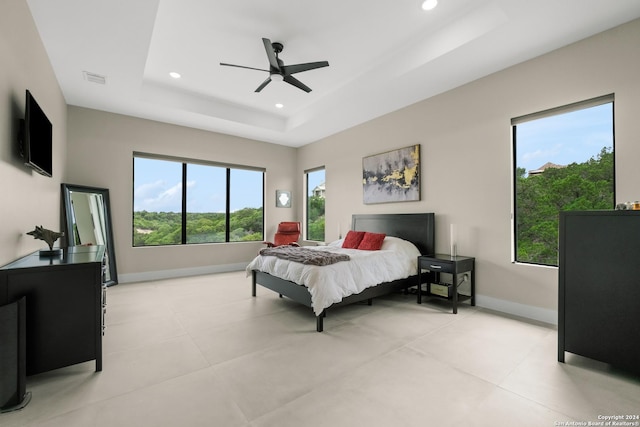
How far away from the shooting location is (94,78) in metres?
3.72

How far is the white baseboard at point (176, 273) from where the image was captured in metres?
5.00

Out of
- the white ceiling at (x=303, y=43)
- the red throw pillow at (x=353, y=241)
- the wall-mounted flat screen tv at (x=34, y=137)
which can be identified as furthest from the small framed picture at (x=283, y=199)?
the wall-mounted flat screen tv at (x=34, y=137)

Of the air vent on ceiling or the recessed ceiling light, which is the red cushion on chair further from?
the recessed ceiling light

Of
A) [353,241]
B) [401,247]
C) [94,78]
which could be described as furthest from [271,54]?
[401,247]

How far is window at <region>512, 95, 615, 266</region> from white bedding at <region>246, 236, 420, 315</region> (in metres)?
1.34

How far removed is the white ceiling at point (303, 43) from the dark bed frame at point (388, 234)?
6.05ft

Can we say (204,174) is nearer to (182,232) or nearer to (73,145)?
(182,232)

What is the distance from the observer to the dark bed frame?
10.6ft

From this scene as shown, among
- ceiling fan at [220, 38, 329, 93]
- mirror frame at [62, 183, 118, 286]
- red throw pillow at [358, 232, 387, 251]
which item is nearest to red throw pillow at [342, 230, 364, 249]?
red throw pillow at [358, 232, 387, 251]

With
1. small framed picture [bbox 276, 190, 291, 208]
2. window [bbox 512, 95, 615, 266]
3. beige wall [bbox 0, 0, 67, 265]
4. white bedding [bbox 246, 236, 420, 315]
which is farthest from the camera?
small framed picture [bbox 276, 190, 291, 208]

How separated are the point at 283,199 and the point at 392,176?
9.95 ft

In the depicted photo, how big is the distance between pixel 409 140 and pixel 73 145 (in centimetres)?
541

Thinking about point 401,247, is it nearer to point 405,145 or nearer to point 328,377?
point 405,145

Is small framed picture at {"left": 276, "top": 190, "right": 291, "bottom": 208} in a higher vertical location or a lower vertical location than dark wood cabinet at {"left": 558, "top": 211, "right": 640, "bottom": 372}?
higher
